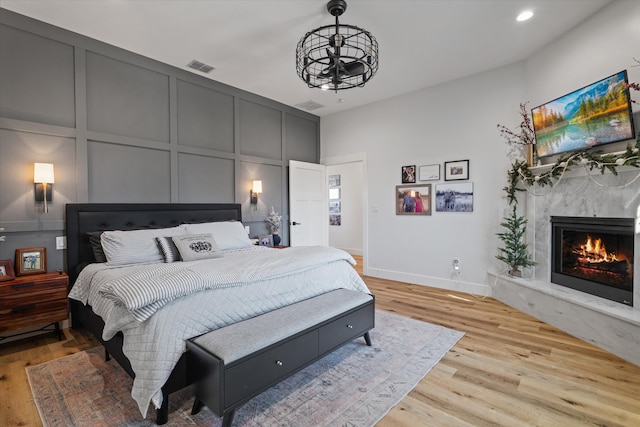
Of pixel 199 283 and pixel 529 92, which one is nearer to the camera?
pixel 199 283

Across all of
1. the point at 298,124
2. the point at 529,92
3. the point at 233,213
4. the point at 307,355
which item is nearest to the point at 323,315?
the point at 307,355

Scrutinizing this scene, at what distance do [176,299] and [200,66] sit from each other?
324 cm

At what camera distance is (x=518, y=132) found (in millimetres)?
3881

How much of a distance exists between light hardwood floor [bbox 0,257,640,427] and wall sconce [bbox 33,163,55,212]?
1356mm

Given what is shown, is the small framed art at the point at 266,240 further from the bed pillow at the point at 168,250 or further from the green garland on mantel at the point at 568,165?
the green garland on mantel at the point at 568,165

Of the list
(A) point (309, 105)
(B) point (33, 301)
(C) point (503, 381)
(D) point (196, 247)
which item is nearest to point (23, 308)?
(B) point (33, 301)

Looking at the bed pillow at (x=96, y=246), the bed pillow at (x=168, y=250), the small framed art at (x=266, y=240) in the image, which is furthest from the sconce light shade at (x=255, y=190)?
the bed pillow at (x=96, y=246)

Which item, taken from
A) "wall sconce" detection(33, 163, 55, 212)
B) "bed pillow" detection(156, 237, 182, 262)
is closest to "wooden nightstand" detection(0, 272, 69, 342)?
"wall sconce" detection(33, 163, 55, 212)

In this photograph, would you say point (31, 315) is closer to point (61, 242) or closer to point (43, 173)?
point (61, 242)

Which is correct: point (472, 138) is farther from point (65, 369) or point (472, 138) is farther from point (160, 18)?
point (65, 369)

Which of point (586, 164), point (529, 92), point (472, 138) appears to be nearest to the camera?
point (586, 164)

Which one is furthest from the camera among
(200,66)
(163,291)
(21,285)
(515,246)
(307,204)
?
(307,204)

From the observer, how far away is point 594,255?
3129mm

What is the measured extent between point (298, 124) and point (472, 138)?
9.70 ft
